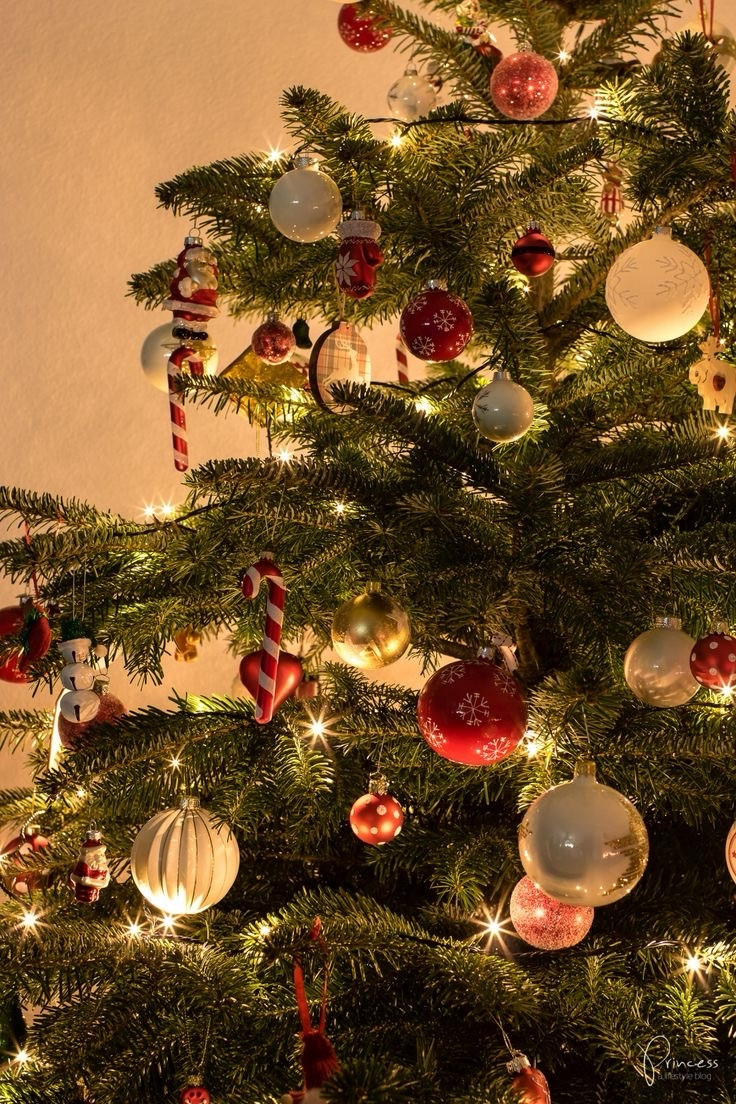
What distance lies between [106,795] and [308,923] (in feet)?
0.60

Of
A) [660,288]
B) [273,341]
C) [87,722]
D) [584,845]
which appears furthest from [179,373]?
[584,845]

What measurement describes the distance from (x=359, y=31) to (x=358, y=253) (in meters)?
0.40

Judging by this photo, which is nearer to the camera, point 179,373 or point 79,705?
point 79,705

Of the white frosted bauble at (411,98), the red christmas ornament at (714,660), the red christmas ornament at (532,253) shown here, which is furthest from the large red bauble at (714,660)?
the white frosted bauble at (411,98)

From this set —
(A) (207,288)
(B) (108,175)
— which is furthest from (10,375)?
(A) (207,288)

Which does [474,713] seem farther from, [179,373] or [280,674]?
[179,373]

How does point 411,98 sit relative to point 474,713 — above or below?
above

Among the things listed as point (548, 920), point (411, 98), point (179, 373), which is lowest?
point (548, 920)

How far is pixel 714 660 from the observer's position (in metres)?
0.71

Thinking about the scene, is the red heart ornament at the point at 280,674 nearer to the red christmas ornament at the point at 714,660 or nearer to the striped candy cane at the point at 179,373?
the striped candy cane at the point at 179,373

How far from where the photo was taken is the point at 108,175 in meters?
1.62

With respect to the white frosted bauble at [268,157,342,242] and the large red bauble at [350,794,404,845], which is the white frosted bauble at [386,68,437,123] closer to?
Result: the white frosted bauble at [268,157,342,242]

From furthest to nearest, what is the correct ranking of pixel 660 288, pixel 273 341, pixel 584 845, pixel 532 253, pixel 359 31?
pixel 359 31 < pixel 273 341 < pixel 532 253 < pixel 660 288 < pixel 584 845

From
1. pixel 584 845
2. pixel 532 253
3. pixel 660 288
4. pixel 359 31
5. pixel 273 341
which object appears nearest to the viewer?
pixel 584 845
